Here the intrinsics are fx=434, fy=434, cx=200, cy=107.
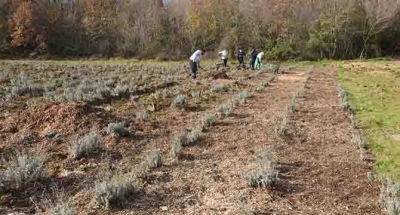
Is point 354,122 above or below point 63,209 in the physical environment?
below

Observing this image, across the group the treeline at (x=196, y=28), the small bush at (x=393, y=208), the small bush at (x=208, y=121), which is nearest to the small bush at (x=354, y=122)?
the small bush at (x=208, y=121)

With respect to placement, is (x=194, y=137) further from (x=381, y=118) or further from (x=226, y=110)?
(x=381, y=118)

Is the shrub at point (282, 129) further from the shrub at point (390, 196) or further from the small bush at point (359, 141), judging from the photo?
the shrub at point (390, 196)

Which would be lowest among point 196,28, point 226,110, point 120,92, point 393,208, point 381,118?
point 381,118

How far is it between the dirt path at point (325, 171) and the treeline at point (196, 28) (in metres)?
34.2

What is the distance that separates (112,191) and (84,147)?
2218 mm

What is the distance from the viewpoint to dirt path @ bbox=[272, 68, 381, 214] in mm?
5715

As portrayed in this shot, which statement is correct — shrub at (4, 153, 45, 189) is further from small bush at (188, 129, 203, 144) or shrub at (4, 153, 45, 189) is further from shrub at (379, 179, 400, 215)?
shrub at (379, 179, 400, 215)

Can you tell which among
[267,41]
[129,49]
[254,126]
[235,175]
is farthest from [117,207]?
[129,49]

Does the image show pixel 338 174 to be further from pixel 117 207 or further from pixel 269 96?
pixel 269 96

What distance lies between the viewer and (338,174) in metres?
6.89

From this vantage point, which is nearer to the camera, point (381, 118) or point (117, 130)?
point (117, 130)

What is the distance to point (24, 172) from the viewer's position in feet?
20.4

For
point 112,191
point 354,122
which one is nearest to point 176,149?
point 112,191
